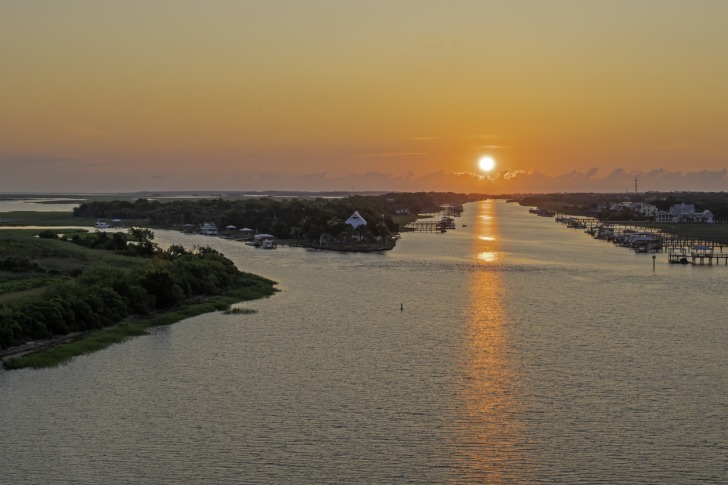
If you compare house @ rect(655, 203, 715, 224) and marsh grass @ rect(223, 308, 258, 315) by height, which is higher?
house @ rect(655, 203, 715, 224)

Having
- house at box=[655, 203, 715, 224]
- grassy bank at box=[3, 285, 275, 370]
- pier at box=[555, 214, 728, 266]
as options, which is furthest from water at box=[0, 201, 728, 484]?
house at box=[655, 203, 715, 224]

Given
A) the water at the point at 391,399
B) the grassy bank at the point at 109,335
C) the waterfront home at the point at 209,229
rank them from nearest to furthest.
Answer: the water at the point at 391,399 → the grassy bank at the point at 109,335 → the waterfront home at the point at 209,229

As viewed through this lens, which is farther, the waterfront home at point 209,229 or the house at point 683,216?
the house at point 683,216

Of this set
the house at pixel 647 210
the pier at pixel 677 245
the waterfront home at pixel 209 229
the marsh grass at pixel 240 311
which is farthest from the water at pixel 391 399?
the house at pixel 647 210

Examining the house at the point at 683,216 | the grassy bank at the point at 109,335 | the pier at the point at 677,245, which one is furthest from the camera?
the house at the point at 683,216

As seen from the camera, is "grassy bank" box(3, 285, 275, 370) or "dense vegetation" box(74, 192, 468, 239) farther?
"dense vegetation" box(74, 192, 468, 239)

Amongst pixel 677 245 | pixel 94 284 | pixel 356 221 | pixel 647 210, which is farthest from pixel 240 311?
pixel 647 210

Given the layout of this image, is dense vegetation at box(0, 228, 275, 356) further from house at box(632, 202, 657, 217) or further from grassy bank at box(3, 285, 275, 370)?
house at box(632, 202, 657, 217)

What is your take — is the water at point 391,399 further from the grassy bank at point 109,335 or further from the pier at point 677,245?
the pier at point 677,245
